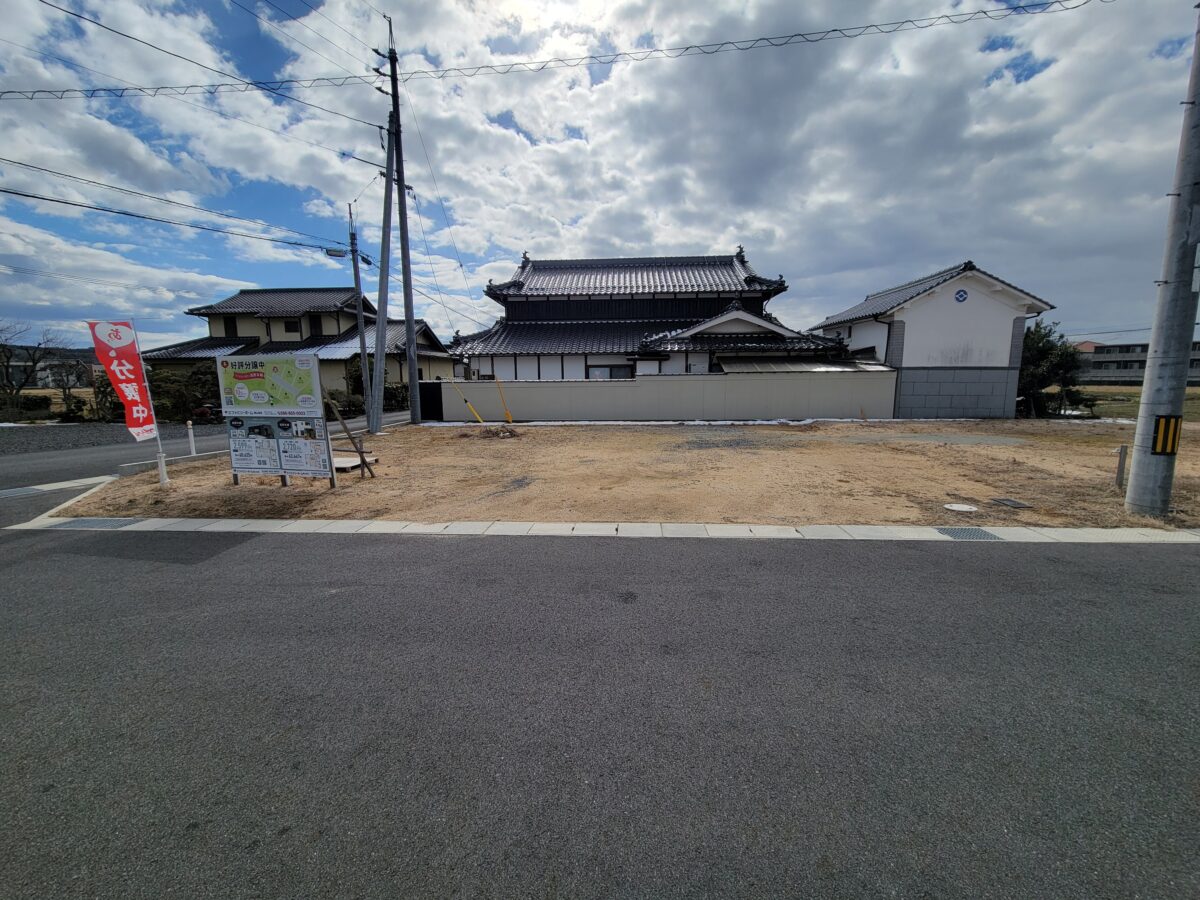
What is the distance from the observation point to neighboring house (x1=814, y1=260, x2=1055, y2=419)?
19.9m

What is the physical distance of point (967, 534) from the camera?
577 cm

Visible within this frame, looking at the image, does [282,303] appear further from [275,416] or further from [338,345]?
[275,416]

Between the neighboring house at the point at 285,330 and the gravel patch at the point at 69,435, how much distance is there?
10427 millimetres

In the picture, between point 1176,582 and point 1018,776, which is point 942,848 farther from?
point 1176,582

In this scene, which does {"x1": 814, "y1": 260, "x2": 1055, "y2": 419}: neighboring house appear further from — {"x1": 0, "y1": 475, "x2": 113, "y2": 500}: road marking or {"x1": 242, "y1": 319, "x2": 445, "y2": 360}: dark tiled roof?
{"x1": 242, "y1": 319, "x2": 445, "y2": 360}: dark tiled roof

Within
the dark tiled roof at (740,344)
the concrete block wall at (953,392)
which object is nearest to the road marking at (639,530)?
the concrete block wall at (953,392)

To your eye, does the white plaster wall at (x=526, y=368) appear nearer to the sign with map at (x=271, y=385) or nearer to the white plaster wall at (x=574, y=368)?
the white plaster wall at (x=574, y=368)

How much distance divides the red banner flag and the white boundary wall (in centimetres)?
1210

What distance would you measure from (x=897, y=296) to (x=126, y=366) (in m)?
25.9

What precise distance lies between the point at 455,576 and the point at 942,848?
152 inches

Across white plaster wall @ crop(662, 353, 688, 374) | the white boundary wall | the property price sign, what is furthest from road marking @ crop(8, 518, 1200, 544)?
white plaster wall @ crop(662, 353, 688, 374)

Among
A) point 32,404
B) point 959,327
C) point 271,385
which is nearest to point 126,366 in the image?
point 271,385

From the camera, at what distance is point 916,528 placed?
6.00m

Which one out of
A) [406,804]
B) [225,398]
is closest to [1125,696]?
[406,804]
